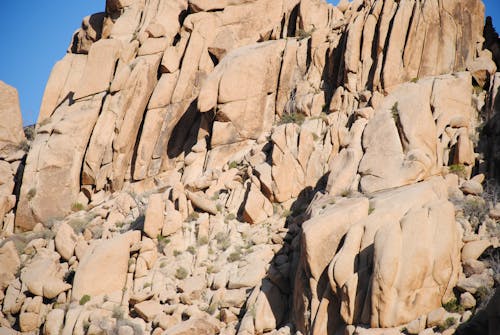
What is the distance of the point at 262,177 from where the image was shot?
29.1 meters

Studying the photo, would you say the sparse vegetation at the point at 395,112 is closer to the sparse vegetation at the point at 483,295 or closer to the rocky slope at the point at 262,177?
the rocky slope at the point at 262,177

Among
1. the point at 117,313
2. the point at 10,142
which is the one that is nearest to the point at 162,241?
the point at 117,313

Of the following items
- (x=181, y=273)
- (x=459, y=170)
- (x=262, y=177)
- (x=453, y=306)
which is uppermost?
(x=262, y=177)

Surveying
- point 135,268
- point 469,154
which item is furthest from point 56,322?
point 469,154

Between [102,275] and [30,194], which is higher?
[30,194]

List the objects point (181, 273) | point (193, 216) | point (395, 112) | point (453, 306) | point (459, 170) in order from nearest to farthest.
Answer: point (453, 306) < point (459, 170) < point (395, 112) < point (181, 273) < point (193, 216)

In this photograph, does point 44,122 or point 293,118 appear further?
point 44,122

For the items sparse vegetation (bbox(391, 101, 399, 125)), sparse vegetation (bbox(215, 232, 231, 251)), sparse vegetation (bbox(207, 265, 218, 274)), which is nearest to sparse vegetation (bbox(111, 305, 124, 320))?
sparse vegetation (bbox(207, 265, 218, 274))

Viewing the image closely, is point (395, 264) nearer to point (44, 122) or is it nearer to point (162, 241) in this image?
point (162, 241)

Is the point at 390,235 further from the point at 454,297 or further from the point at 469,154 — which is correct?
the point at 469,154

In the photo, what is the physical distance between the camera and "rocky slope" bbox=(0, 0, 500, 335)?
2041cm

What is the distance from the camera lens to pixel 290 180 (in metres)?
28.9

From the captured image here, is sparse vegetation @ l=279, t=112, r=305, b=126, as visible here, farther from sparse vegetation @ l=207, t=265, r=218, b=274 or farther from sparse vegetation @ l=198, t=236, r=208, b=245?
sparse vegetation @ l=207, t=265, r=218, b=274

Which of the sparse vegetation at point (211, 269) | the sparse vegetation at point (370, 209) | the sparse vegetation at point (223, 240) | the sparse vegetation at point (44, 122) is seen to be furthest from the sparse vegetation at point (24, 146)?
the sparse vegetation at point (370, 209)
